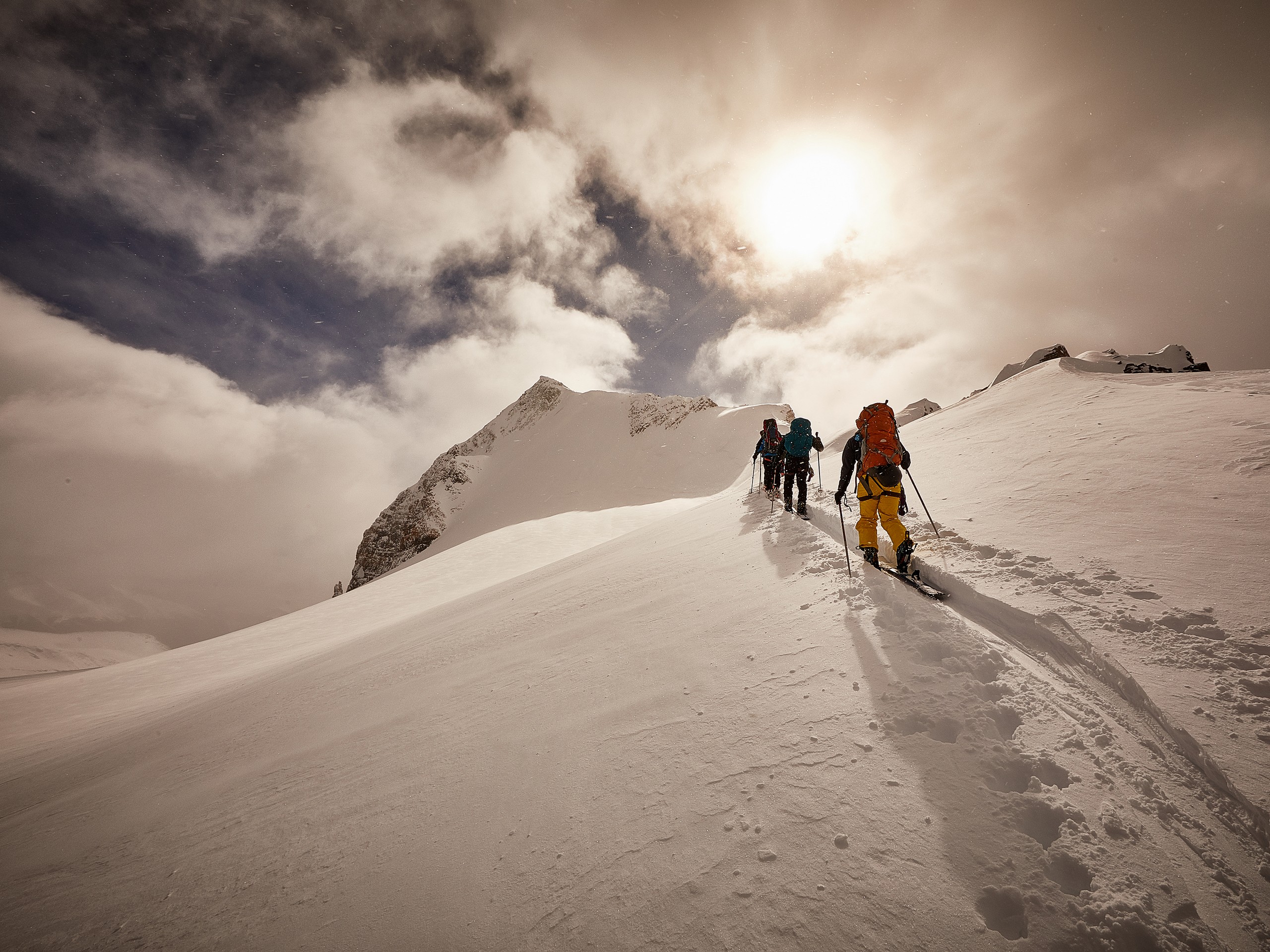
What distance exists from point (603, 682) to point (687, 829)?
160 cm

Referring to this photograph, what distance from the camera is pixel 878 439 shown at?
5598mm

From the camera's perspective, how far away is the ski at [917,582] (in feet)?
12.8

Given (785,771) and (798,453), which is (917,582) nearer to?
(785,771)

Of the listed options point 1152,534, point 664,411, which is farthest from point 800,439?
point 664,411

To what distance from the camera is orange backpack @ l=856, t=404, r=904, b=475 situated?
17.9 ft

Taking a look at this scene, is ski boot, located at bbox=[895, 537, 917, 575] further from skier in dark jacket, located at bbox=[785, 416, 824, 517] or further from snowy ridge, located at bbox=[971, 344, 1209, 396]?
snowy ridge, located at bbox=[971, 344, 1209, 396]

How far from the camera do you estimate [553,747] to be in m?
3.01

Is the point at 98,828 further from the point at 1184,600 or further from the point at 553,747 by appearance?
the point at 1184,600

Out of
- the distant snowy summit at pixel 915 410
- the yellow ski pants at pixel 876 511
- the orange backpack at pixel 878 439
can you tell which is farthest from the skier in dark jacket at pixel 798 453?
the distant snowy summit at pixel 915 410

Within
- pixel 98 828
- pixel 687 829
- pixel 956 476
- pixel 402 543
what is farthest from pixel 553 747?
pixel 402 543

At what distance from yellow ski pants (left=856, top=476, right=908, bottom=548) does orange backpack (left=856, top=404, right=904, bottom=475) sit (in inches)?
8.3

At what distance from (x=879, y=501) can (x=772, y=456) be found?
16.2ft

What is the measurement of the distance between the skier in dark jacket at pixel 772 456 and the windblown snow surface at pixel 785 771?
13.9 ft

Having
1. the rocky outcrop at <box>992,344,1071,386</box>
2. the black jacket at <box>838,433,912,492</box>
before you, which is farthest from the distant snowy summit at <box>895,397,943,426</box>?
the black jacket at <box>838,433,912,492</box>
